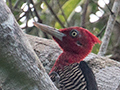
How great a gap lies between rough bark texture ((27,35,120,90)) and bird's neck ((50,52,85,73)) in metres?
0.60

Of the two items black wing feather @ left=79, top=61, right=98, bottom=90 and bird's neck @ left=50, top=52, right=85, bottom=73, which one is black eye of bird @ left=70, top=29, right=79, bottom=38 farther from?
black wing feather @ left=79, top=61, right=98, bottom=90

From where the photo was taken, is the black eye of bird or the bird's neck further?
the black eye of bird

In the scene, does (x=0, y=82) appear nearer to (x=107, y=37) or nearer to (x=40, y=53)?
(x=40, y=53)

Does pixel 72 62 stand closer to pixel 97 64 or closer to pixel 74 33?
pixel 74 33

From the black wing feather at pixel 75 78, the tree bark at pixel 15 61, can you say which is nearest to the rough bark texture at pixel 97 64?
the black wing feather at pixel 75 78

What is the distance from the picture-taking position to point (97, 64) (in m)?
3.63

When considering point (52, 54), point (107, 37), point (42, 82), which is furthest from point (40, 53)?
point (42, 82)

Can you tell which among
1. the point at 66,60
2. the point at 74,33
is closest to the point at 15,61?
the point at 66,60

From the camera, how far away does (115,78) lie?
3441mm

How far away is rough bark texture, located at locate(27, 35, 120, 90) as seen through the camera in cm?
341

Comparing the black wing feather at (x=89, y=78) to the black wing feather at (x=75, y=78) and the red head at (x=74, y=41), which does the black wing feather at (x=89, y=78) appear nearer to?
the black wing feather at (x=75, y=78)

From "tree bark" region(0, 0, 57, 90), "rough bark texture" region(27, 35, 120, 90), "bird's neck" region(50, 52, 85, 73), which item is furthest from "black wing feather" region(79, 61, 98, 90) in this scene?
"tree bark" region(0, 0, 57, 90)

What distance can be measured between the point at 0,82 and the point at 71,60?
1.43 metres

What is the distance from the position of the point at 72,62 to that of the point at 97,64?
2.47ft
